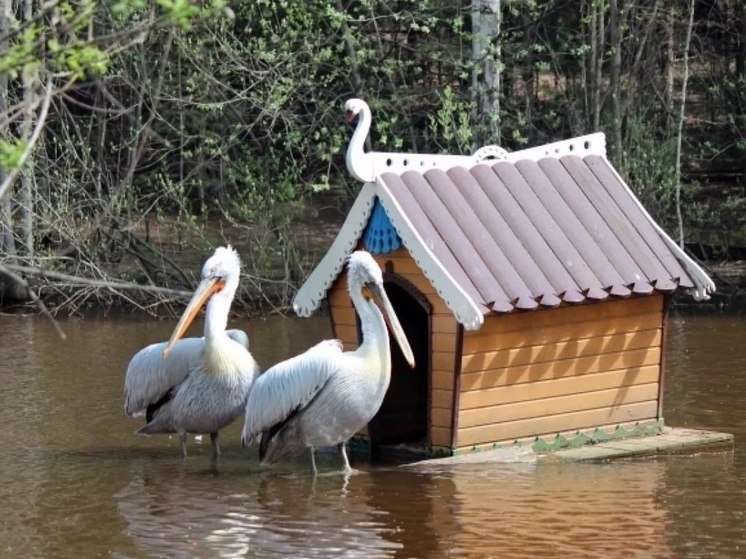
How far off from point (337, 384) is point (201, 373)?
1128mm

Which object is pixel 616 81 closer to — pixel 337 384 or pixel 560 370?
pixel 560 370

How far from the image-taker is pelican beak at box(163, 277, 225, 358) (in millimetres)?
9766

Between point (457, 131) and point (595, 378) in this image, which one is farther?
point (457, 131)

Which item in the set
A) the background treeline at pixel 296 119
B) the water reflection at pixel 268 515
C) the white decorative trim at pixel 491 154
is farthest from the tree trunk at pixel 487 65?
the water reflection at pixel 268 515

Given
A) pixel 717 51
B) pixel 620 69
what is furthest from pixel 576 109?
pixel 717 51

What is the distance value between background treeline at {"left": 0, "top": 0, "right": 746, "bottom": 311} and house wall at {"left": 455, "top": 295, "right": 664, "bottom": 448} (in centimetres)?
662

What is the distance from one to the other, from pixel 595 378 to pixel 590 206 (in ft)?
3.65

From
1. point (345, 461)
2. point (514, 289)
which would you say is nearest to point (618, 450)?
point (514, 289)

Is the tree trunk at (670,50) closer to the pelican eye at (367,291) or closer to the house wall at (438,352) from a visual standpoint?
the house wall at (438,352)

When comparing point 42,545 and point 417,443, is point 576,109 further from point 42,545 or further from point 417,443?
point 42,545

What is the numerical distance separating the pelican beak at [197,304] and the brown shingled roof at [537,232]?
1411mm

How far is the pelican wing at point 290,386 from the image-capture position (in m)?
9.05

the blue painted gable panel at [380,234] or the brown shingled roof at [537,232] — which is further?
the blue painted gable panel at [380,234]

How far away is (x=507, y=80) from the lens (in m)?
20.1
